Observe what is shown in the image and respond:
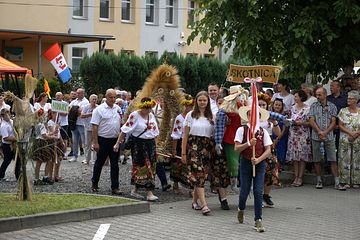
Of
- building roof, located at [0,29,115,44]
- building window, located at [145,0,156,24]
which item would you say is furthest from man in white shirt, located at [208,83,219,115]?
building window, located at [145,0,156,24]

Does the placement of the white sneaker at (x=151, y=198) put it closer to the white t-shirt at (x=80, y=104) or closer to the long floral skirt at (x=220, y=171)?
the long floral skirt at (x=220, y=171)

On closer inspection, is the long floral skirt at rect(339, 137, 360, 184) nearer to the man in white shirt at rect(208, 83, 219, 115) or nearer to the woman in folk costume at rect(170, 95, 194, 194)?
the man in white shirt at rect(208, 83, 219, 115)

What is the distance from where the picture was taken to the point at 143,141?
1206 cm

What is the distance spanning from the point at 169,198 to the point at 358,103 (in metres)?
4.52

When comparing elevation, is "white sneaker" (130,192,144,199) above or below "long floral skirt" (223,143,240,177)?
below

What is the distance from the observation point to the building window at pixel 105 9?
3996 centimetres

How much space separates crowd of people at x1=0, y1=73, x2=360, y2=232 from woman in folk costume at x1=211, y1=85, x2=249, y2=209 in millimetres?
16

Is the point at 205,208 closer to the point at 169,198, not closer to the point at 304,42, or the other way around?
the point at 169,198

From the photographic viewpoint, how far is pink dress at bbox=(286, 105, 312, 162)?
569 inches

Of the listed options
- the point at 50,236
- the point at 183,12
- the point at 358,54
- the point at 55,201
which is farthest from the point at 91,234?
the point at 183,12

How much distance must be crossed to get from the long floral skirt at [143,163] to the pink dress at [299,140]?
144 inches

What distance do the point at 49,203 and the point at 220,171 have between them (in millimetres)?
2759

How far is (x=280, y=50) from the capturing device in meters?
14.6

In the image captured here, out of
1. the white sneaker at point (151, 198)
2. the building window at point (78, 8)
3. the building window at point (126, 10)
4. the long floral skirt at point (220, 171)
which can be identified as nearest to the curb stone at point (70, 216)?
the white sneaker at point (151, 198)
